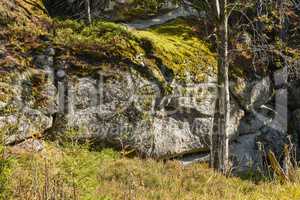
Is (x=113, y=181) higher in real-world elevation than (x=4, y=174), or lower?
lower

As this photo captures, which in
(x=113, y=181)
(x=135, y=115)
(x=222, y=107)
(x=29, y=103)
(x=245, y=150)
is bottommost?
(x=245, y=150)

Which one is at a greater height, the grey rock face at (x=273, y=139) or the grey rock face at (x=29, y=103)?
the grey rock face at (x=29, y=103)

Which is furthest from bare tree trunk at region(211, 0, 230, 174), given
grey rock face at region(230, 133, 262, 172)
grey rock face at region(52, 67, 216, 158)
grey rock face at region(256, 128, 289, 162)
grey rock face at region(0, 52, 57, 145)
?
grey rock face at region(0, 52, 57, 145)

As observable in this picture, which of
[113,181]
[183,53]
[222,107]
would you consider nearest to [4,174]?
[113,181]

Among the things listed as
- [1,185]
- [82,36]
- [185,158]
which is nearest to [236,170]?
[185,158]

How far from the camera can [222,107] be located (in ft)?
34.5

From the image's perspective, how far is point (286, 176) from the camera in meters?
7.24

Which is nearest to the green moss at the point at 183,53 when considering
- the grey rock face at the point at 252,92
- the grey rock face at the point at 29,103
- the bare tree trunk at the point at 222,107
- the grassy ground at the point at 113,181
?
the grey rock face at the point at 252,92

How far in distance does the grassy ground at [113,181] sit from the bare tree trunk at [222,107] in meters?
0.78

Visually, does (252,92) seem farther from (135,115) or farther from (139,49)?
(135,115)

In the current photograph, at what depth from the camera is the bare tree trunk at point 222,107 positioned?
34.1 ft

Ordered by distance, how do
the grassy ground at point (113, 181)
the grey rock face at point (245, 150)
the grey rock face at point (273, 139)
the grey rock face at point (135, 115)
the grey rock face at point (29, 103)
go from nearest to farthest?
the grassy ground at point (113, 181)
the grey rock face at point (29, 103)
the grey rock face at point (135, 115)
the grey rock face at point (245, 150)
the grey rock face at point (273, 139)

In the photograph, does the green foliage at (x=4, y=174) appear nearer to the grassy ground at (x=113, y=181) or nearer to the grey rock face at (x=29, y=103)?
the grassy ground at (x=113, y=181)

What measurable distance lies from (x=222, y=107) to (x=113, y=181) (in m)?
3.63
